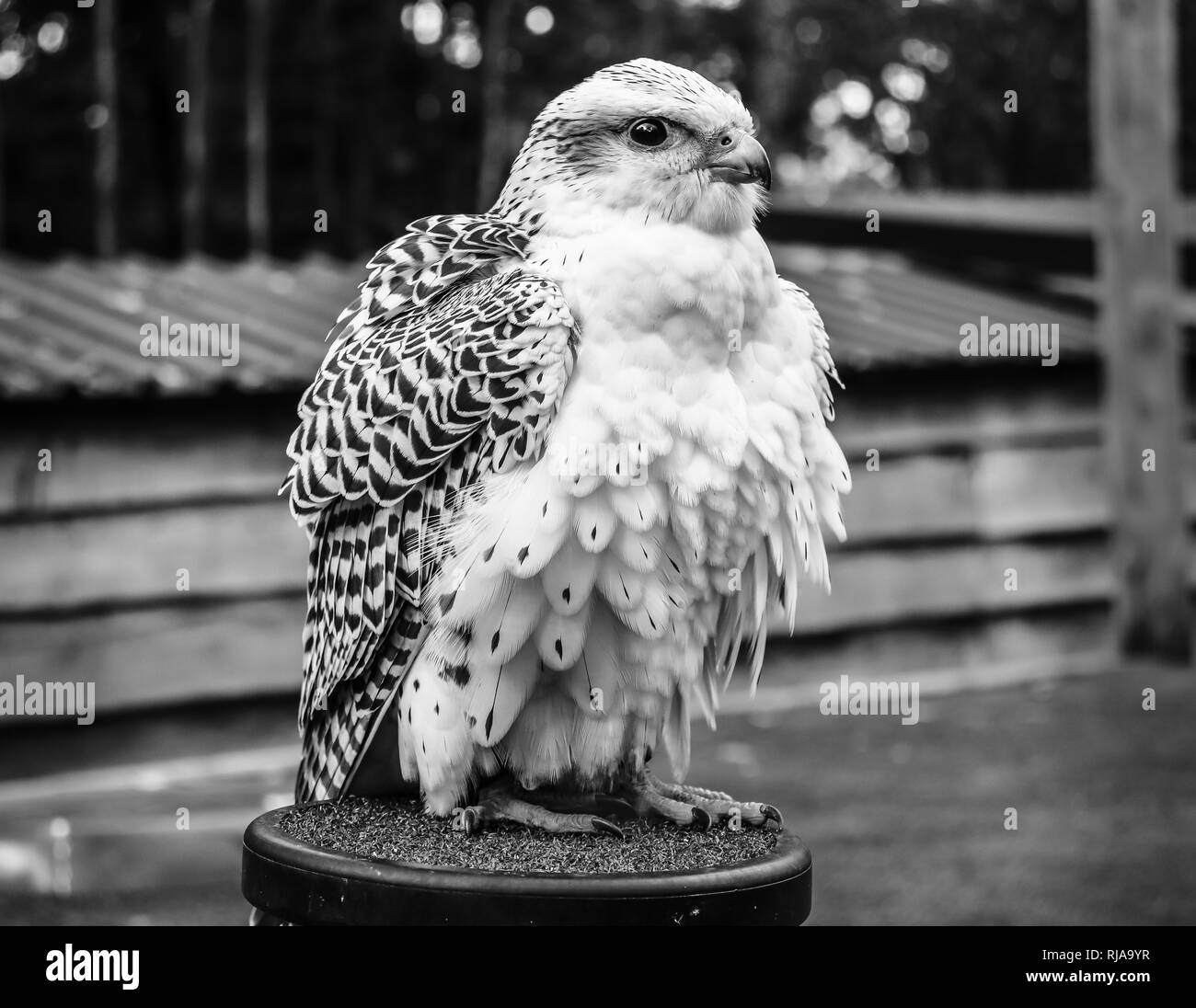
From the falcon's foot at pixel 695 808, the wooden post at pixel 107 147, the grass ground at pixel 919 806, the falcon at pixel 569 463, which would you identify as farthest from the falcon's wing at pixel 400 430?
the wooden post at pixel 107 147

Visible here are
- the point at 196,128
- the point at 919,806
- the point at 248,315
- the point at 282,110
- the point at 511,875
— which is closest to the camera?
the point at 511,875

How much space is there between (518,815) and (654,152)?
1062 mm

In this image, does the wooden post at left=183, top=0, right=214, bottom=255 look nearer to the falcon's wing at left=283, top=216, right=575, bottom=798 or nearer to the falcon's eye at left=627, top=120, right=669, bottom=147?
the falcon's wing at left=283, top=216, right=575, bottom=798

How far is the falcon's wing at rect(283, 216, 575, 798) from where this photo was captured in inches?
76.5

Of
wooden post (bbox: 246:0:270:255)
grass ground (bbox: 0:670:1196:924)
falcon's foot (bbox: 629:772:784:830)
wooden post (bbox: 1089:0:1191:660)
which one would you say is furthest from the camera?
wooden post (bbox: 246:0:270:255)

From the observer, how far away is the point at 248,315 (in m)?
5.70

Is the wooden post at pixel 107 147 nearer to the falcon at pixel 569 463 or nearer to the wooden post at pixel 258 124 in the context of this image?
the wooden post at pixel 258 124


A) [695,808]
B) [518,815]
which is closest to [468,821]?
[518,815]

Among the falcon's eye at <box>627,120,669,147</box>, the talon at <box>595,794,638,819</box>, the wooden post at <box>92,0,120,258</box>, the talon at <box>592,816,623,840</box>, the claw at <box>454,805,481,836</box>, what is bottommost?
the talon at <box>595,794,638,819</box>

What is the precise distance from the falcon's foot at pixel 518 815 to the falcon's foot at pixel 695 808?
0.12 metres

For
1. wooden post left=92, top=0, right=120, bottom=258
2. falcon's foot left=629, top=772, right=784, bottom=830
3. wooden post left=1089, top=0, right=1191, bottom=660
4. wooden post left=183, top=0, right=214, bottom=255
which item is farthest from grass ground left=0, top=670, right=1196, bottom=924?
wooden post left=183, top=0, right=214, bottom=255

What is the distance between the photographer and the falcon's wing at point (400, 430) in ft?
6.38

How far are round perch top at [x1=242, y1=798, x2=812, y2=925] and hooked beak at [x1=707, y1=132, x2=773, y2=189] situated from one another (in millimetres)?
1023

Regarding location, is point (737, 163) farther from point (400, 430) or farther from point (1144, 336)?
point (1144, 336)
